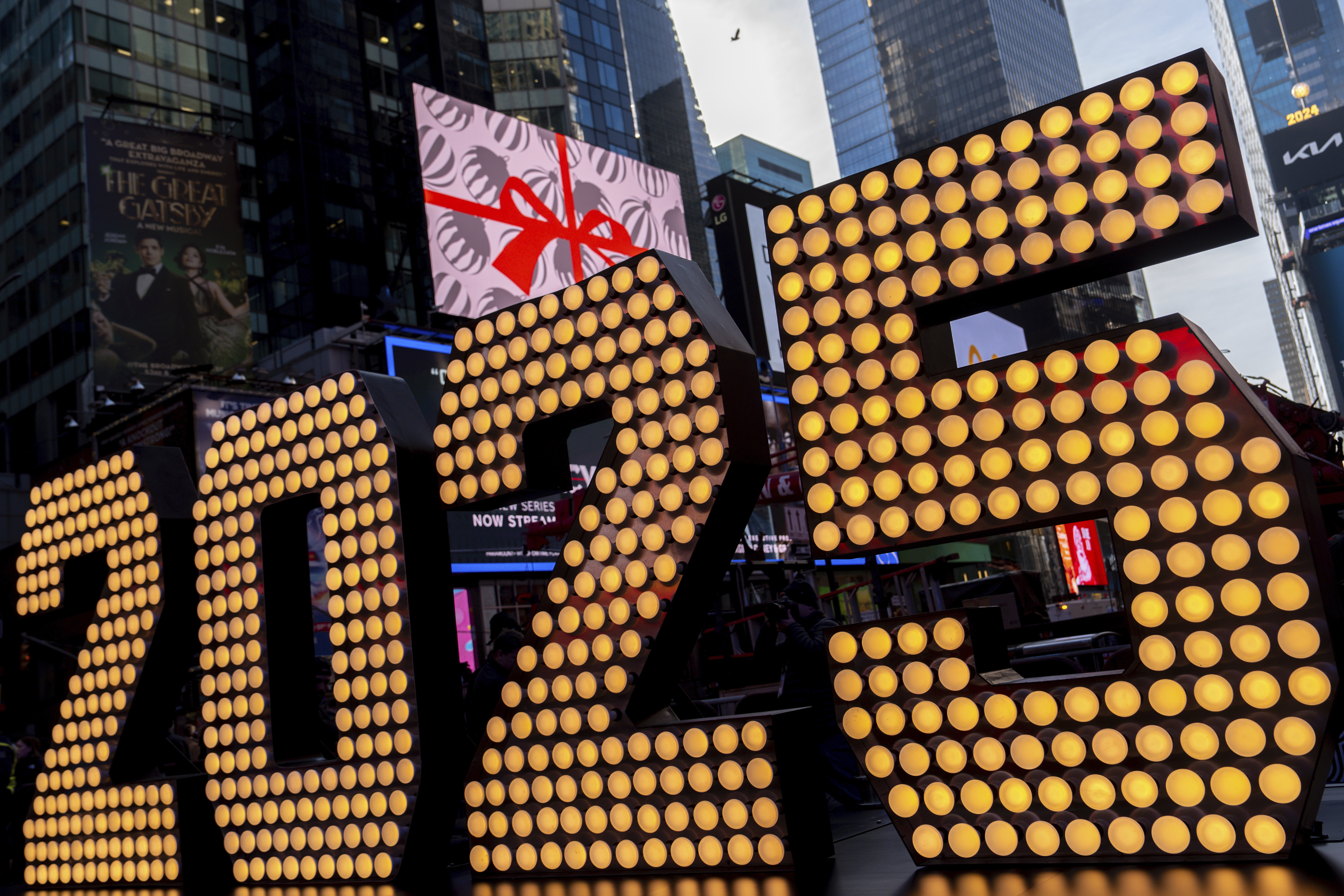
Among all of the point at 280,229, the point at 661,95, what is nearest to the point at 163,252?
the point at 280,229

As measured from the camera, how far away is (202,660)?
7.62 metres

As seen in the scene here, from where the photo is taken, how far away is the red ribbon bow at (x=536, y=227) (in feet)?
61.5

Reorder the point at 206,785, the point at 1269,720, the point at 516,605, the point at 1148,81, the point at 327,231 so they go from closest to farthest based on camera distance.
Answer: the point at 1269,720
the point at 1148,81
the point at 206,785
the point at 516,605
the point at 327,231

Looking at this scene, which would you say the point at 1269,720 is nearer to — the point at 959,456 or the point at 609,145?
the point at 959,456

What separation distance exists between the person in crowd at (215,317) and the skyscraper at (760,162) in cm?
13892

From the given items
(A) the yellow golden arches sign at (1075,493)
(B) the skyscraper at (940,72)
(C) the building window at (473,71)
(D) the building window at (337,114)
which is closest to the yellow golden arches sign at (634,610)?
Result: (A) the yellow golden arches sign at (1075,493)

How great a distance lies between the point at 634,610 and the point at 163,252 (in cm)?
2272

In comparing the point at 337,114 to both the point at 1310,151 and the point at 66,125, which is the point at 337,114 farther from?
the point at 1310,151

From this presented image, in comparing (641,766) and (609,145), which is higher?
(609,145)

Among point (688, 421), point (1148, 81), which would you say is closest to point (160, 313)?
point (688, 421)

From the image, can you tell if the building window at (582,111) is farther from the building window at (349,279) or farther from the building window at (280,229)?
the building window at (280,229)

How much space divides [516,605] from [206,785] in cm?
1677

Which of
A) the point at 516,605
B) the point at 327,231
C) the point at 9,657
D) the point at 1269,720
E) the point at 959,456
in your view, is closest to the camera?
the point at 1269,720

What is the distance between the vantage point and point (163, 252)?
78.6ft
